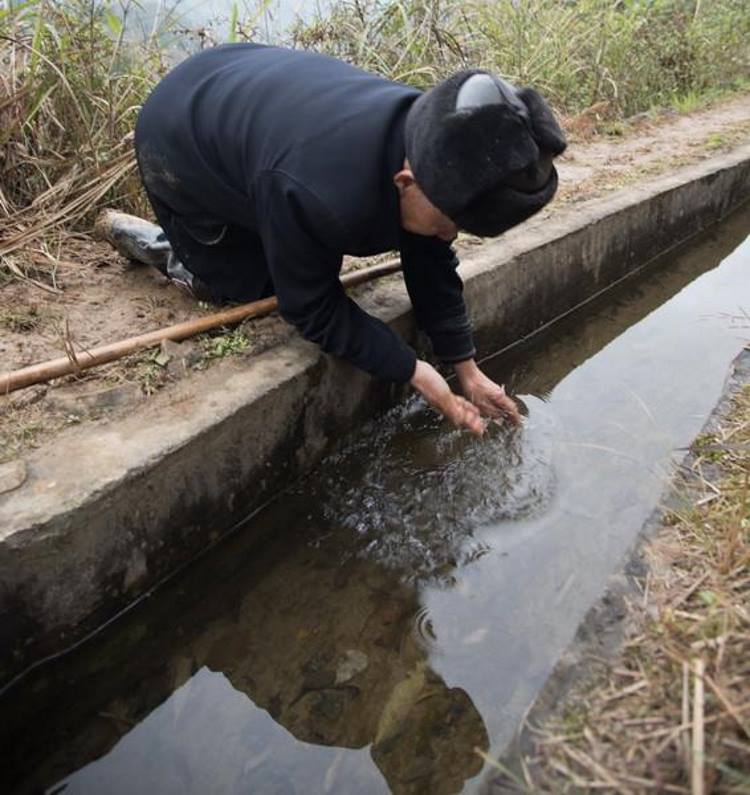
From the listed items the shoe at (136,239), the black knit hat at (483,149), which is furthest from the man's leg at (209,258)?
the black knit hat at (483,149)

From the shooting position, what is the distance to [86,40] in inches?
130

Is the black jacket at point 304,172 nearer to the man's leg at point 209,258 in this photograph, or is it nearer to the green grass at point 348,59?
the man's leg at point 209,258

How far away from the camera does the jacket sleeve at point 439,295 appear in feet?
7.21

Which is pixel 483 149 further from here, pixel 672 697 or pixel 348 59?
pixel 348 59

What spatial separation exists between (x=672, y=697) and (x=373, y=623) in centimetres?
95

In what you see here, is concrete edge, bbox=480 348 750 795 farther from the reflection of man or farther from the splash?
the splash

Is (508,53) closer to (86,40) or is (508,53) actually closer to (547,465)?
(86,40)

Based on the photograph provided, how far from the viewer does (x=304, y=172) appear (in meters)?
1.67

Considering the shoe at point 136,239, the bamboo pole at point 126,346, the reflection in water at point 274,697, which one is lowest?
the reflection in water at point 274,697

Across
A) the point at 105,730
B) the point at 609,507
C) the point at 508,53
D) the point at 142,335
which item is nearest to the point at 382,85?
the point at 142,335

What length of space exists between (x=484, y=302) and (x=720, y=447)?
53.1 inches

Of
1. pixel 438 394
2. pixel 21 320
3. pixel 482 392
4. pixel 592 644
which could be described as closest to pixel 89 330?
pixel 21 320

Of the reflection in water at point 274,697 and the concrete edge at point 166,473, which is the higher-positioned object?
the concrete edge at point 166,473

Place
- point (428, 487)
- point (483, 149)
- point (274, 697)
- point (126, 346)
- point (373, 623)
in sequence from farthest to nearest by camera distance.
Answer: point (428, 487), point (126, 346), point (373, 623), point (274, 697), point (483, 149)
